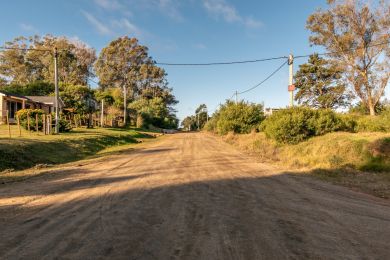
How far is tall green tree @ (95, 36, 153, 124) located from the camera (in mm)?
75625

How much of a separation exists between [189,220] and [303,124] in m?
13.9

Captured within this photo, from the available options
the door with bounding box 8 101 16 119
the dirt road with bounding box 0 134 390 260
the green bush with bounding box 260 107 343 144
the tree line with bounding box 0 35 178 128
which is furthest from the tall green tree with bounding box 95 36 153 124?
the dirt road with bounding box 0 134 390 260

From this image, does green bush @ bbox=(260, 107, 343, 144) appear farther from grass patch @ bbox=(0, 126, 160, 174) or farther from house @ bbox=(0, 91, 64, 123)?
house @ bbox=(0, 91, 64, 123)

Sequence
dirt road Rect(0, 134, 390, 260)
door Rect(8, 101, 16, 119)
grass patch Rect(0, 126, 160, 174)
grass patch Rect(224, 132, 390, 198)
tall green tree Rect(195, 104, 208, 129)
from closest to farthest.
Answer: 1. dirt road Rect(0, 134, 390, 260)
2. grass patch Rect(224, 132, 390, 198)
3. grass patch Rect(0, 126, 160, 174)
4. door Rect(8, 101, 16, 119)
5. tall green tree Rect(195, 104, 208, 129)

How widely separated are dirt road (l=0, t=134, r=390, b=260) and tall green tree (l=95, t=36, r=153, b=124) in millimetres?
68680

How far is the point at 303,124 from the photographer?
17.8 metres

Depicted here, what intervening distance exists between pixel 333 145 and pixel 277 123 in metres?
4.73

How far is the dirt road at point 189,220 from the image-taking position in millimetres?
4254

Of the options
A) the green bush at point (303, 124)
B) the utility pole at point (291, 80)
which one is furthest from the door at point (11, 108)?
the utility pole at point (291, 80)

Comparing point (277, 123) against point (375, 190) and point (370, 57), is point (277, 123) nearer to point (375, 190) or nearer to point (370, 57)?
point (375, 190)

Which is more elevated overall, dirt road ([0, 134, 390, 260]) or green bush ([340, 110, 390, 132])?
green bush ([340, 110, 390, 132])

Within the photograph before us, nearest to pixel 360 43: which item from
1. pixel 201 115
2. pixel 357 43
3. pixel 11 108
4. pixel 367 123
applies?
pixel 357 43

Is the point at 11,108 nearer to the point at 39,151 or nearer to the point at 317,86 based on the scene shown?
the point at 39,151

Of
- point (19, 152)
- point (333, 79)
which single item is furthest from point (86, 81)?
point (19, 152)
